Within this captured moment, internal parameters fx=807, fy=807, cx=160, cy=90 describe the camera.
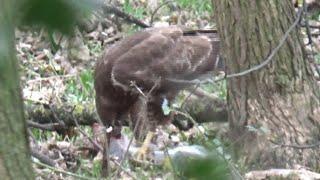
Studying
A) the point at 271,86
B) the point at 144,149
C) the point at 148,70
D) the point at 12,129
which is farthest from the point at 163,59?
the point at 12,129

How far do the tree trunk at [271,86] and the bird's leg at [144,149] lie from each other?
0.90 meters

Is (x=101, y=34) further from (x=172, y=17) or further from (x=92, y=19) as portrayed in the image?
(x=92, y=19)

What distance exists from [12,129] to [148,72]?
4.31 meters

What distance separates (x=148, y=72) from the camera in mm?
5184

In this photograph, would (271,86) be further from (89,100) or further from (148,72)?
(89,100)

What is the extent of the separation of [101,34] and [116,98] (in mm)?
2432

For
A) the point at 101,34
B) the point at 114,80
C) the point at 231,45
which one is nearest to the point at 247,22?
the point at 231,45

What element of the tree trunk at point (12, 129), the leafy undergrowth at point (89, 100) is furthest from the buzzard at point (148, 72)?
the tree trunk at point (12, 129)

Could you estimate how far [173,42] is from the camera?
5.45m

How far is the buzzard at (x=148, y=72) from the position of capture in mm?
5078

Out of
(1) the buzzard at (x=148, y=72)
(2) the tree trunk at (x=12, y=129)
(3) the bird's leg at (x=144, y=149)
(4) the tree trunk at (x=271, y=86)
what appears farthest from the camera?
(1) the buzzard at (x=148, y=72)

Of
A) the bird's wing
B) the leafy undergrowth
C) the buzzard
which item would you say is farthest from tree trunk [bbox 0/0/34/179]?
the bird's wing

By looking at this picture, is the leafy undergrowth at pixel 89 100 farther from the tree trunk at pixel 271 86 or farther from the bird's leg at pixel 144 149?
the tree trunk at pixel 271 86

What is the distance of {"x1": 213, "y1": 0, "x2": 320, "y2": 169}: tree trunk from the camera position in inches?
146
